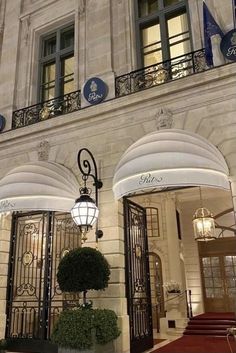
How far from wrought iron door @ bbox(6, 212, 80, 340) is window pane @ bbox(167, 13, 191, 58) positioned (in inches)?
182

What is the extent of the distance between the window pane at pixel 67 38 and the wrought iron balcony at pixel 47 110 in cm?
218

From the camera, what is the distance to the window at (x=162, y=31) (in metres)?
8.45

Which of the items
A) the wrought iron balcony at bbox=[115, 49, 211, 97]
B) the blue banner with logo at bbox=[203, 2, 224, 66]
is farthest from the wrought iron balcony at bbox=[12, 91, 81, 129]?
the blue banner with logo at bbox=[203, 2, 224, 66]

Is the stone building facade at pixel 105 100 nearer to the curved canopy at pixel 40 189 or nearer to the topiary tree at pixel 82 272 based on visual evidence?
the curved canopy at pixel 40 189

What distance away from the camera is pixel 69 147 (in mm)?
8352

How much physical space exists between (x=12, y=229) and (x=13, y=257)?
0.68 m

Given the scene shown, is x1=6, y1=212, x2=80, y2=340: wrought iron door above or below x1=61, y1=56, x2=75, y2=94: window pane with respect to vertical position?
below

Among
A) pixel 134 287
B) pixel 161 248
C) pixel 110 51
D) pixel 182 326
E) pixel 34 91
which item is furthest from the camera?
pixel 161 248

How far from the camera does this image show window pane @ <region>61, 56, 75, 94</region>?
9.68m

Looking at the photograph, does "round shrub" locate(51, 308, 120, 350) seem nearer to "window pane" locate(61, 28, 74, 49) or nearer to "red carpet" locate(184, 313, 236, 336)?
"red carpet" locate(184, 313, 236, 336)

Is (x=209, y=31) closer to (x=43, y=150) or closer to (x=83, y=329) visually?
(x=43, y=150)

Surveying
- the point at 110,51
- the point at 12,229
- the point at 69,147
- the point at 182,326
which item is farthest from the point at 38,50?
the point at 182,326

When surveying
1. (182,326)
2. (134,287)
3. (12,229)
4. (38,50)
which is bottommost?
(182,326)

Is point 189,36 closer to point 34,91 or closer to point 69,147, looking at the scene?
point 69,147
